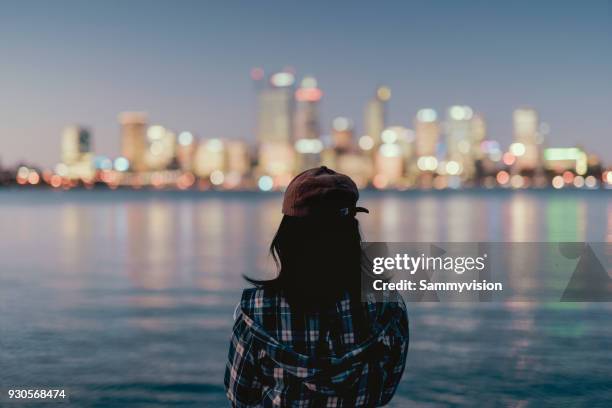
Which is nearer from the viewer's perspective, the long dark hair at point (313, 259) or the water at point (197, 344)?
the long dark hair at point (313, 259)

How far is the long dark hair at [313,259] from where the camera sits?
2273 mm

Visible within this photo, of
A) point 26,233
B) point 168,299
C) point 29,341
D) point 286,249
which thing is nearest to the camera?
point 286,249

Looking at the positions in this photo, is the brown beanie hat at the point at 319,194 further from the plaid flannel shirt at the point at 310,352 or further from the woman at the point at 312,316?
the plaid flannel shirt at the point at 310,352

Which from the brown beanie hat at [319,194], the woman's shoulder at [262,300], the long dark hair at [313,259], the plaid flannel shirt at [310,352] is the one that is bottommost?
the plaid flannel shirt at [310,352]

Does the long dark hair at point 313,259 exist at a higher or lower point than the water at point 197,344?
higher

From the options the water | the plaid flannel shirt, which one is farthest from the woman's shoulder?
the water

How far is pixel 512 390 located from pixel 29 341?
7129 millimetres

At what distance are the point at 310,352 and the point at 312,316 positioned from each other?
0.40ft

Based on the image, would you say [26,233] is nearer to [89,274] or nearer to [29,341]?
[89,274]

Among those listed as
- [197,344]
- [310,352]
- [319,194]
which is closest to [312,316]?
[310,352]

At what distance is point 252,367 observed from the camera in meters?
2.34

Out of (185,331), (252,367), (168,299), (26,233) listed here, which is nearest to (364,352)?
(252,367)

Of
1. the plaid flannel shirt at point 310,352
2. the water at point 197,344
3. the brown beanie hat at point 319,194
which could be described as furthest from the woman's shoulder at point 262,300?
the water at point 197,344

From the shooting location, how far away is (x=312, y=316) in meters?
2.30
